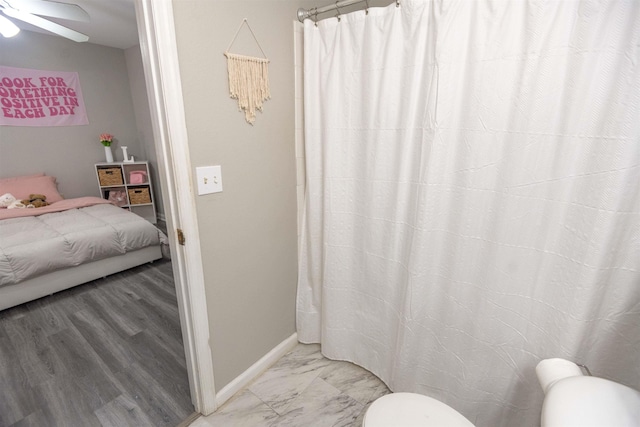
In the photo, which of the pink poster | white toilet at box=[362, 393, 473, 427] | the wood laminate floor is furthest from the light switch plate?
the pink poster

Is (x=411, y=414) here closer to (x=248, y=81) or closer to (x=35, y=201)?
(x=248, y=81)

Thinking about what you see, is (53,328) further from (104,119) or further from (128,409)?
(104,119)

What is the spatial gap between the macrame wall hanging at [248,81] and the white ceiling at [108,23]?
6.87 ft

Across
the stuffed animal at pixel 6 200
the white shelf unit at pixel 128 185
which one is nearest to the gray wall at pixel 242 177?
the stuffed animal at pixel 6 200

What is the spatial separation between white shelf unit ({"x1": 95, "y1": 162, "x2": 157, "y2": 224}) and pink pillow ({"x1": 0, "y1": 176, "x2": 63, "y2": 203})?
0.52 meters

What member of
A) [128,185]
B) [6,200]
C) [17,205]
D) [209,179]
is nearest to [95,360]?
[209,179]

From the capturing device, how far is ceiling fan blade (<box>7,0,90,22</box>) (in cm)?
192

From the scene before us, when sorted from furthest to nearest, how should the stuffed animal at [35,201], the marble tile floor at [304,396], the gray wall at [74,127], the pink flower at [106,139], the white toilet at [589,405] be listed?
1. the pink flower at [106,139]
2. the gray wall at [74,127]
3. the stuffed animal at [35,201]
4. the marble tile floor at [304,396]
5. the white toilet at [589,405]

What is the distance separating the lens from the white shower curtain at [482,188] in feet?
2.88

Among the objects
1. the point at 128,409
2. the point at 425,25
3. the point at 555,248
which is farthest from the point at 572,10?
the point at 128,409

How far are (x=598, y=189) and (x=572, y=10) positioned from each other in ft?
1.72

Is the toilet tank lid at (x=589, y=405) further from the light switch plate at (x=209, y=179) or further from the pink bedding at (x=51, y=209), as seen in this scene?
the pink bedding at (x=51, y=209)

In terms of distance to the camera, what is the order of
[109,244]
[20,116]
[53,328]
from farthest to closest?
[20,116] < [109,244] < [53,328]

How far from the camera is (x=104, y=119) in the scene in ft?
13.3
